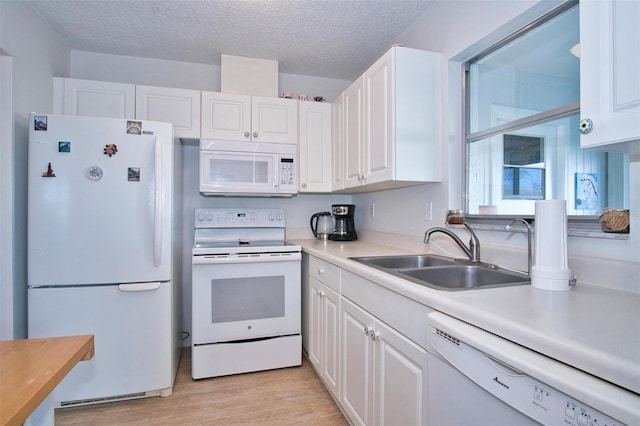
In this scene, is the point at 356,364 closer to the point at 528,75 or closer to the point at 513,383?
the point at 513,383

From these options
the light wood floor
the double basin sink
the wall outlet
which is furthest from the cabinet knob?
the light wood floor

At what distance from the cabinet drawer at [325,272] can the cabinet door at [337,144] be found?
0.68 meters

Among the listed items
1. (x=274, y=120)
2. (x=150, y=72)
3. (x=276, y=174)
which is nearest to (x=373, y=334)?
(x=276, y=174)

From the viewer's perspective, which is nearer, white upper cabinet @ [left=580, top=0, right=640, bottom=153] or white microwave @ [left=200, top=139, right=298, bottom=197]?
white upper cabinet @ [left=580, top=0, right=640, bottom=153]

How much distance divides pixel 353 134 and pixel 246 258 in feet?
3.86

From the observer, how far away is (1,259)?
1.81 meters

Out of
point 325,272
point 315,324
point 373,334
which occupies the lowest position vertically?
point 315,324

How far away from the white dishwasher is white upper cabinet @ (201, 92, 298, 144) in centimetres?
211

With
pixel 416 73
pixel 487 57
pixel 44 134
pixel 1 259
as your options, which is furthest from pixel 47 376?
pixel 487 57

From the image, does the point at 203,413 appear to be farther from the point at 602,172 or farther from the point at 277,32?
the point at 277,32

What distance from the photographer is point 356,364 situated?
5.08 feet

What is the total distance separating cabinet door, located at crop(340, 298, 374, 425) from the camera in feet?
4.66

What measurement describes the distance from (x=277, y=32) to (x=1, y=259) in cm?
223

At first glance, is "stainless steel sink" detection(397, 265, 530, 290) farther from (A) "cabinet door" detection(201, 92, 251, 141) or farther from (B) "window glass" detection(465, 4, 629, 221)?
(A) "cabinet door" detection(201, 92, 251, 141)
